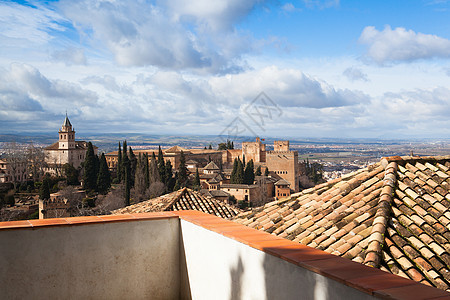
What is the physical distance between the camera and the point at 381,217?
279 centimetres

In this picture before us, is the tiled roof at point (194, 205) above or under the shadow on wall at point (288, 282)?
under

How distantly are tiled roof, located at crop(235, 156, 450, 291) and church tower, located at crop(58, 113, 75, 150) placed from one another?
167 ft

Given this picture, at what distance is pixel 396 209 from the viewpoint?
2963 mm

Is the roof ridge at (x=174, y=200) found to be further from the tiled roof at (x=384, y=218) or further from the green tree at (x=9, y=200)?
the green tree at (x=9, y=200)

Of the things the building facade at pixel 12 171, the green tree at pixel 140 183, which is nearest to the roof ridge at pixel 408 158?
the green tree at pixel 140 183

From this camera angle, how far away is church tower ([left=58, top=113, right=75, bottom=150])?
1988 inches

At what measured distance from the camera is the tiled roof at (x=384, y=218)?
2414 mm

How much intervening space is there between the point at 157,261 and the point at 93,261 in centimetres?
35

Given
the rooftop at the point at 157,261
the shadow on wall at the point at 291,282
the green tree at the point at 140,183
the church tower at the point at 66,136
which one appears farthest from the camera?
the church tower at the point at 66,136

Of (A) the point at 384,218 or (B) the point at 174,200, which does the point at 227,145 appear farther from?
(A) the point at 384,218

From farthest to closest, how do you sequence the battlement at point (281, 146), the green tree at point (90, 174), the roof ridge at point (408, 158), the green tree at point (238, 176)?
1. the battlement at point (281, 146)
2. the green tree at point (238, 176)
3. the green tree at point (90, 174)
4. the roof ridge at point (408, 158)

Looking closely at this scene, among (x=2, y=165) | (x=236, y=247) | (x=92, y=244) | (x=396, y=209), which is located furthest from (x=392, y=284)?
(x=2, y=165)

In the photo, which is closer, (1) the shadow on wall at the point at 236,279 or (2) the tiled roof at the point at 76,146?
(1) the shadow on wall at the point at 236,279

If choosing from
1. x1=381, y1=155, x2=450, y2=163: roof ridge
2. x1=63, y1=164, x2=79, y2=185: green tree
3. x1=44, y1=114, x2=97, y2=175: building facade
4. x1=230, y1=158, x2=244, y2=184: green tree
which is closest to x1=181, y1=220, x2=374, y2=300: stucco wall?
x1=381, y1=155, x2=450, y2=163: roof ridge
